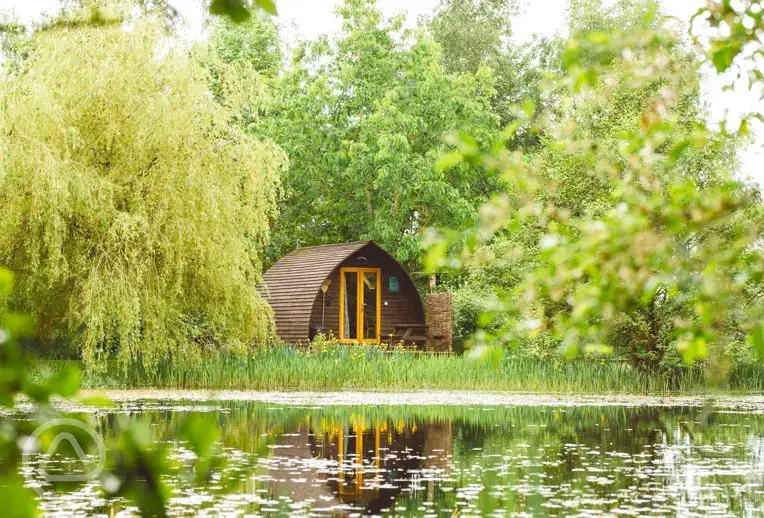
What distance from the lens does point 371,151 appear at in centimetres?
3195

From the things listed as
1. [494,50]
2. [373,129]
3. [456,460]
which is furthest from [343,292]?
[456,460]

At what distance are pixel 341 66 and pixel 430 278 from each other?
759cm

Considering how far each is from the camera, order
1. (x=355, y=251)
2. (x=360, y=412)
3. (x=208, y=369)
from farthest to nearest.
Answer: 1. (x=355, y=251)
2. (x=208, y=369)
3. (x=360, y=412)

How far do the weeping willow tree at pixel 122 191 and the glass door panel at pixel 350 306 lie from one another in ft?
33.1

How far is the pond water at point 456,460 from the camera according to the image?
28.1ft

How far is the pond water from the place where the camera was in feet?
28.1

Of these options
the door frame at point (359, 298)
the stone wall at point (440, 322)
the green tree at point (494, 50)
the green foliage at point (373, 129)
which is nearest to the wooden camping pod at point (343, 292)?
the door frame at point (359, 298)

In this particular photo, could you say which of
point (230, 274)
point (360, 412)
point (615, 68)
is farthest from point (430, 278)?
point (360, 412)

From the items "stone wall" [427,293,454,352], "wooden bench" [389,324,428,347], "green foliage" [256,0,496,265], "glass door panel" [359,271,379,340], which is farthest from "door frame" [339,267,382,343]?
"stone wall" [427,293,454,352]

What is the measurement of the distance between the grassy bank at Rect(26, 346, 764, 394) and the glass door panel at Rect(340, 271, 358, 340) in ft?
25.6

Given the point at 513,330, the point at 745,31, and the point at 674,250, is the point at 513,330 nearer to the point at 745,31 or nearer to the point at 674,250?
the point at 674,250

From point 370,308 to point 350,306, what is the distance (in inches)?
25.0

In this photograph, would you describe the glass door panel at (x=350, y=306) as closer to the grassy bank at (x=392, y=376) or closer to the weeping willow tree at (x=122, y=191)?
the grassy bank at (x=392, y=376)

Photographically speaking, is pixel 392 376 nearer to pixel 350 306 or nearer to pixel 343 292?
pixel 343 292
